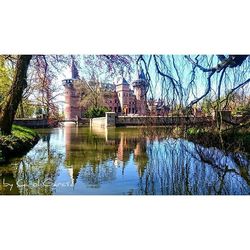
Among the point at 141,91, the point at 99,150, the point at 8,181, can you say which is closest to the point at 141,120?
the point at 141,91

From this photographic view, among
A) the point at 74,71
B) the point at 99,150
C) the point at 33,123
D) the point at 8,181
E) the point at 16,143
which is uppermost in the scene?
the point at 74,71

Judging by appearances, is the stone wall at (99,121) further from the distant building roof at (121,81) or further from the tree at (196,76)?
the tree at (196,76)

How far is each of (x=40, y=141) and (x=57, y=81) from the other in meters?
0.88

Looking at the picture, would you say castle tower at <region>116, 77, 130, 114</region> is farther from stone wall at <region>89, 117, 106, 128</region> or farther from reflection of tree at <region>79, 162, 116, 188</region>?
reflection of tree at <region>79, 162, 116, 188</region>

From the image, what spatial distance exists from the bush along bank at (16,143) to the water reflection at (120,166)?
109 millimetres

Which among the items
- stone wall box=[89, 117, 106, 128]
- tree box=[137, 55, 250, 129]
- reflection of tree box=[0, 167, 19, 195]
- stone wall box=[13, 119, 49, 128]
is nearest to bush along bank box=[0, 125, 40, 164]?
stone wall box=[13, 119, 49, 128]

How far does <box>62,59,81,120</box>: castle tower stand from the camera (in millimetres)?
5449

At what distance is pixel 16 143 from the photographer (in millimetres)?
5309

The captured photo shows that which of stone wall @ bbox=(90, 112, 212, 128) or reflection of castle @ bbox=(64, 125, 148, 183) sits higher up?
stone wall @ bbox=(90, 112, 212, 128)

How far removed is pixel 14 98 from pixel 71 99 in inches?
31.7

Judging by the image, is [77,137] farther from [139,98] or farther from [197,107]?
[197,107]

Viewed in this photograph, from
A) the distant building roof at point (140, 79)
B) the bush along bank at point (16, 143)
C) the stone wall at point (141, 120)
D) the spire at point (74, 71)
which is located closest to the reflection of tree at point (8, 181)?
the bush along bank at point (16, 143)

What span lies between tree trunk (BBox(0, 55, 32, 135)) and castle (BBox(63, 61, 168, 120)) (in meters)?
0.58

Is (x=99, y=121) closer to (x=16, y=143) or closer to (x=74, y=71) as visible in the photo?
(x=74, y=71)
